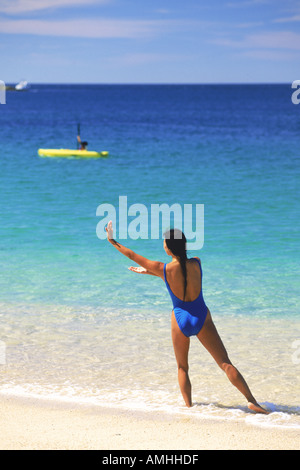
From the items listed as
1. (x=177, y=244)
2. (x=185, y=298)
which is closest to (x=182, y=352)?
(x=185, y=298)

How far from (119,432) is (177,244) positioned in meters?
1.56

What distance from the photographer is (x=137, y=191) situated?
2225cm

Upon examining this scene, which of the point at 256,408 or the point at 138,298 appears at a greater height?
the point at 138,298

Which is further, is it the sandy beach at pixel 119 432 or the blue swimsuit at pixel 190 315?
the blue swimsuit at pixel 190 315

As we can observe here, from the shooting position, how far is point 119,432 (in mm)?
4938

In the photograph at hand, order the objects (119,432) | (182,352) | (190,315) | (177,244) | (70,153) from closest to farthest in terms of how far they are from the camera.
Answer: (119,432) < (177,244) < (190,315) < (182,352) < (70,153)

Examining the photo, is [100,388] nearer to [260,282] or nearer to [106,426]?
[106,426]

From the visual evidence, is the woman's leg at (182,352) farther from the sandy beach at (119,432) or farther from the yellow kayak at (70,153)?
the yellow kayak at (70,153)

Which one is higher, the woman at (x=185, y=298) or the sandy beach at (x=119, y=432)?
the woman at (x=185, y=298)

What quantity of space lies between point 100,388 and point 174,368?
3.13 feet

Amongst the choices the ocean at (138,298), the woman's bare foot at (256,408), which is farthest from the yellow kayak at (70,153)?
the woman's bare foot at (256,408)

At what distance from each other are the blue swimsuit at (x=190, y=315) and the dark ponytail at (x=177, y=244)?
0.13 meters

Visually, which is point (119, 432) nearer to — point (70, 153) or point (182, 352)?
point (182, 352)

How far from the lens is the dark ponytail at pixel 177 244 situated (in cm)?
512
